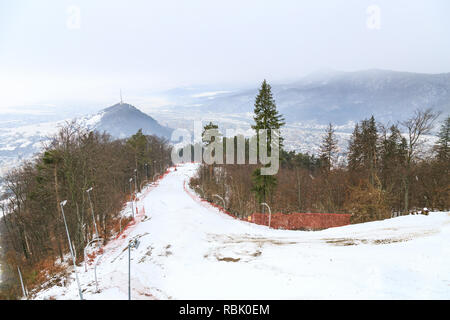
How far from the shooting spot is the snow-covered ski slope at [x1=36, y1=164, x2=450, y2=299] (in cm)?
1023

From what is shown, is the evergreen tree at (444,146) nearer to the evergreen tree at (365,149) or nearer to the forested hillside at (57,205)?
the evergreen tree at (365,149)

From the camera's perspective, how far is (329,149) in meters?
36.1

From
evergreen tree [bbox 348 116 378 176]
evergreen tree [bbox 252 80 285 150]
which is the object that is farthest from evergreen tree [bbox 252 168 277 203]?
evergreen tree [bbox 348 116 378 176]

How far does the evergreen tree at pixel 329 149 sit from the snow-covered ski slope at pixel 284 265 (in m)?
18.2

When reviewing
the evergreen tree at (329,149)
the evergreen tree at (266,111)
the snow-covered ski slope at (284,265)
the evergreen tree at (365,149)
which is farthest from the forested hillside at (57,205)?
the evergreen tree at (365,149)

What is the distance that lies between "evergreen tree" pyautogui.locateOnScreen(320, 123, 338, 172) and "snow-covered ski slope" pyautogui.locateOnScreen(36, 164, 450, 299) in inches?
715

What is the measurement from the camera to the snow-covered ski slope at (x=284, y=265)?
403 inches

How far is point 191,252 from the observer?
16672 mm

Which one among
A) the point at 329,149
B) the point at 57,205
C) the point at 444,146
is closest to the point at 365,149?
the point at 329,149

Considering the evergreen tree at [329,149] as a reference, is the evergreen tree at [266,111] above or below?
above

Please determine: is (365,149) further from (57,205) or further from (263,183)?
(57,205)

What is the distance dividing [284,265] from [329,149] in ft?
90.6
